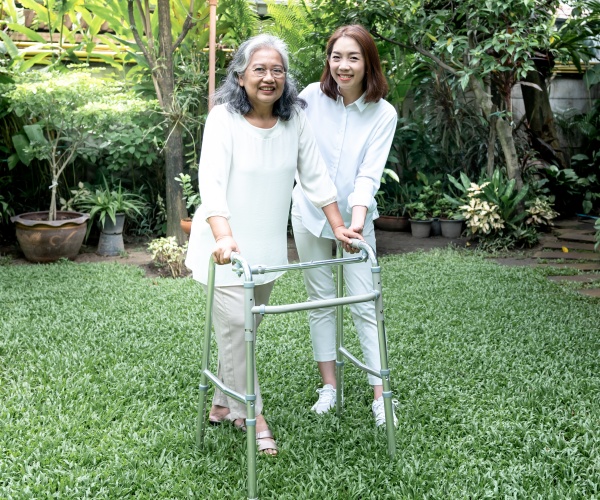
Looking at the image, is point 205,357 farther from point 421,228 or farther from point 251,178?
point 421,228

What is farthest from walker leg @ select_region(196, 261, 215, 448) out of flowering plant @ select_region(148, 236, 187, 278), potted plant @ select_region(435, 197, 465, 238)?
potted plant @ select_region(435, 197, 465, 238)

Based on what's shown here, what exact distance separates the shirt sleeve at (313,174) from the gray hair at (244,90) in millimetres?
142

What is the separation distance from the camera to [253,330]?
2303mm

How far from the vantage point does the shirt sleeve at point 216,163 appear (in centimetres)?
249

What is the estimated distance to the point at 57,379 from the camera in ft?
11.4

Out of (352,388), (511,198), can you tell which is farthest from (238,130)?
(511,198)

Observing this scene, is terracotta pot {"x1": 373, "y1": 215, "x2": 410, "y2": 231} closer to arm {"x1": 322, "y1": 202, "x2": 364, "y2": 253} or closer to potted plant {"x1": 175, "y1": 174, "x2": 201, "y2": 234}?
potted plant {"x1": 175, "y1": 174, "x2": 201, "y2": 234}

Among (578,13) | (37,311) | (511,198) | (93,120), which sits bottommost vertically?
(37,311)

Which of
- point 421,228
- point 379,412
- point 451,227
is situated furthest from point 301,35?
point 379,412

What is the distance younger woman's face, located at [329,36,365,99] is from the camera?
2.85 m

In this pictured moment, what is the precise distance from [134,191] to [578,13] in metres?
4.72

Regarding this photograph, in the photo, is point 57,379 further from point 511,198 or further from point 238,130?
point 511,198

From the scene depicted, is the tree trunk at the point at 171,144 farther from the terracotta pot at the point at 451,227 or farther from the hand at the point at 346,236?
the hand at the point at 346,236

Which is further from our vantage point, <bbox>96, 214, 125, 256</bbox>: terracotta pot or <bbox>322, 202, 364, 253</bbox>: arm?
<bbox>96, 214, 125, 256</bbox>: terracotta pot
